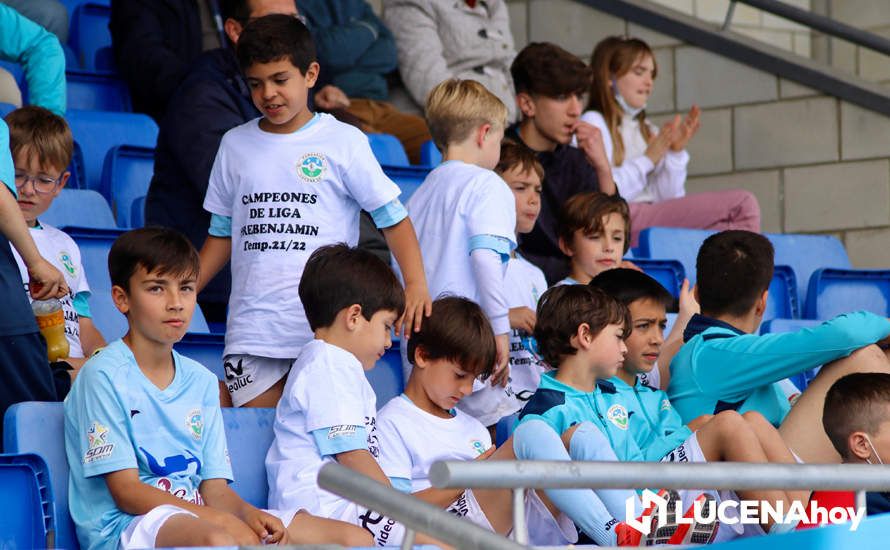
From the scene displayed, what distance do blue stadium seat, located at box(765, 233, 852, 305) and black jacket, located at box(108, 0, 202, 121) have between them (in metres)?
2.43

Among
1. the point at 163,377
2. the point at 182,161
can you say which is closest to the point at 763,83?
the point at 182,161

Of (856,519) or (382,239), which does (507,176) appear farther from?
(856,519)

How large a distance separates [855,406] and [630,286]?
2.80 feet

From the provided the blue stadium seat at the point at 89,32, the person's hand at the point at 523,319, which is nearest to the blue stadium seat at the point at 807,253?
the person's hand at the point at 523,319

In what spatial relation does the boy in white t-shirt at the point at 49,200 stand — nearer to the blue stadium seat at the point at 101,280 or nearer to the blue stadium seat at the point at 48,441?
Answer: the blue stadium seat at the point at 101,280

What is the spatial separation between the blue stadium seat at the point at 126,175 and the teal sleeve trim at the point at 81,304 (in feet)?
3.10

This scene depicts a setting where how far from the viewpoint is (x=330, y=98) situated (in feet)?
18.7

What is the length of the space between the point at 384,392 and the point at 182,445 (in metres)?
0.95

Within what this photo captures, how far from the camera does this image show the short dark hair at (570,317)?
3.89 m

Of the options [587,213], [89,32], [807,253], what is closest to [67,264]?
[587,213]

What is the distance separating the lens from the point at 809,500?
340 centimetres

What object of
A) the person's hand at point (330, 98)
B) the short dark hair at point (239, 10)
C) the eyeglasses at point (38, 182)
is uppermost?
the short dark hair at point (239, 10)

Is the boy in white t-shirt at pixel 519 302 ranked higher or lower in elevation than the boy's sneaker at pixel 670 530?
higher

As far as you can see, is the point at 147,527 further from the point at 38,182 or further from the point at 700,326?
the point at 700,326
